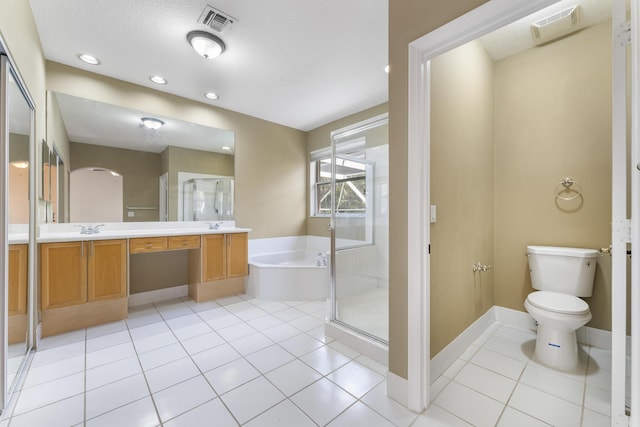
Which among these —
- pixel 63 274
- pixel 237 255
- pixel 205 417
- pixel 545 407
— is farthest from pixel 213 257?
pixel 545 407

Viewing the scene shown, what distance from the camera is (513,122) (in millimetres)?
2502

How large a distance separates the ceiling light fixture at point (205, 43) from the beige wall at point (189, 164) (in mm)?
1529

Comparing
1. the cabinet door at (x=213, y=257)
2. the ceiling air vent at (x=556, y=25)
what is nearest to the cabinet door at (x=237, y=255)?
the cabinet door at (x=213, y=257)

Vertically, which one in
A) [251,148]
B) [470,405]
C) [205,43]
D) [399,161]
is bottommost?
[470,405]

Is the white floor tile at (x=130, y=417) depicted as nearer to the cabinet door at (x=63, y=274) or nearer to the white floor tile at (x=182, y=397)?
the white floor tile at (x=182, y=397)

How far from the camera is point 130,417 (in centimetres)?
140

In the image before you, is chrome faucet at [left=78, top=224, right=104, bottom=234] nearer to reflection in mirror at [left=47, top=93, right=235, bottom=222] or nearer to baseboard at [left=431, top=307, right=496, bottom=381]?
reflection in mirror at [left=47, top=93, right=235, bottom=222]

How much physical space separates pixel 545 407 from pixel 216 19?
10.9ft

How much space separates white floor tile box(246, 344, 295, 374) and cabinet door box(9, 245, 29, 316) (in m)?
1.66

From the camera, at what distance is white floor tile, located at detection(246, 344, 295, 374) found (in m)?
1.86

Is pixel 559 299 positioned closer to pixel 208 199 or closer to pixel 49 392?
pixel 49 392

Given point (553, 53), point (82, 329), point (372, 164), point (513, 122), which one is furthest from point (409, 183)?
point (82, 329)

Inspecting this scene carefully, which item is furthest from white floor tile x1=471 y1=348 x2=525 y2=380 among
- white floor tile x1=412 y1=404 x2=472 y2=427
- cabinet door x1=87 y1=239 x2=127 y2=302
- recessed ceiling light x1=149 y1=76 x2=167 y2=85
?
recessed ceiling light x1=149 y1=76 x2=167 y2=85

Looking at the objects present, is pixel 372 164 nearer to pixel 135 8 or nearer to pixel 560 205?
pixel 560 205
